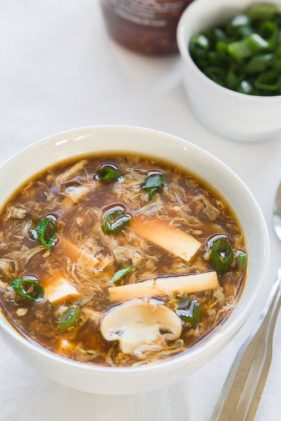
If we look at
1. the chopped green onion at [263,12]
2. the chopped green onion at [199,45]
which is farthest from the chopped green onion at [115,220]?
the chopped green onion at [263,12]

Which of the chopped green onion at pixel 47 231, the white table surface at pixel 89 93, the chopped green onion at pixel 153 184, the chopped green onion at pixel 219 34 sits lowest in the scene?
the white table surface at pixel 89 93

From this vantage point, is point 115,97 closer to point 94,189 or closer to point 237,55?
point 237,55

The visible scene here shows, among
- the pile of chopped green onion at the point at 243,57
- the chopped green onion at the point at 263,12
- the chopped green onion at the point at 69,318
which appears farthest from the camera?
the chopped green onion at the point at 263,12

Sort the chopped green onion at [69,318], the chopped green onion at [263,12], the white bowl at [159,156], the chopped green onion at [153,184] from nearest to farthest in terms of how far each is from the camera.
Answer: the white bowl at [159,156] → the chopped green onion at [69,318] → the chopped green onion at [153,184] → the chopped green onion at [263,12]

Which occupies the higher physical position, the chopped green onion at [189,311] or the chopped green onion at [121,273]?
the chopped green onion at [121,273]

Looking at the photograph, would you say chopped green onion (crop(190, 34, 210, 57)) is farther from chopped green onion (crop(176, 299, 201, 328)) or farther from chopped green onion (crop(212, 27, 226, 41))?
chopped green onion (crop(176, 299, 201, 328))

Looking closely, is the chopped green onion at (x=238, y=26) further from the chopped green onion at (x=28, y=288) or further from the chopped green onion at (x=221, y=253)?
the chopped green onion at (x=28, y=288)

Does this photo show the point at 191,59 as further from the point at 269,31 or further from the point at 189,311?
the point at 189,311

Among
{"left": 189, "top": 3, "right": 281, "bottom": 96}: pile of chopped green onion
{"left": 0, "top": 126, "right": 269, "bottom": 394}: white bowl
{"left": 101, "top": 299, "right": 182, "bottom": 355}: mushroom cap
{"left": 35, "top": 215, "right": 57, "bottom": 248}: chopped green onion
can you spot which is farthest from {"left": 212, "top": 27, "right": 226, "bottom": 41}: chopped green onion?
{"left": 101, "top": 299, "right": 182, "bottom": 355}: mushroom cap
